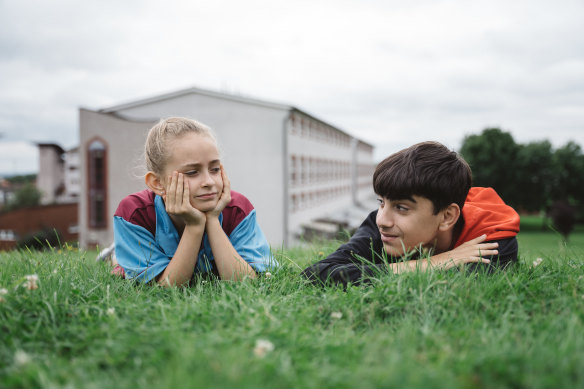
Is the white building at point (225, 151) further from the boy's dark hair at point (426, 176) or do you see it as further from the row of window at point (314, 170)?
the boy's dark hair at point (426, 176)

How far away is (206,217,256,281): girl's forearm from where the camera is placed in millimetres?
2826

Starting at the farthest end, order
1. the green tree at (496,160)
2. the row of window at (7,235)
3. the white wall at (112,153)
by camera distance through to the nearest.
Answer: the green tree at (496,160) < the row of window at (7,235) < the white wall at (112,153)

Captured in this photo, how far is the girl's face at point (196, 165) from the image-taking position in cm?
281

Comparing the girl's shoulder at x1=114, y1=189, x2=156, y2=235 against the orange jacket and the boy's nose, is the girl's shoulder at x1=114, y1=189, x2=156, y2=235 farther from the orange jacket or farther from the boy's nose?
the orange jacket

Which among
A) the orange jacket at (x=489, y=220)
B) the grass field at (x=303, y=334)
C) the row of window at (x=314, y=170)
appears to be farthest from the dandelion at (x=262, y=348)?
the row of window at (x=314, y=170)

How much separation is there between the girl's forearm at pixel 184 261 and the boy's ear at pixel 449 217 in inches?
69.3

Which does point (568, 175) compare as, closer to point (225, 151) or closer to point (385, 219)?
point (225, 151)

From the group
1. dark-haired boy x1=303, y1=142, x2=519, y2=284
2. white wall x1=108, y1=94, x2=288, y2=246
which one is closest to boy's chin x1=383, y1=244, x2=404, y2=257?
dark-haired boy x1=303, y1=142, x2=519, y2=284

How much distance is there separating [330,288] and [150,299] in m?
1.08

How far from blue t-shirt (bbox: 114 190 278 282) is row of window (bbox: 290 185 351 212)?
27.6 m

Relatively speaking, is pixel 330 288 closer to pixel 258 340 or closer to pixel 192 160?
pixel 258 340

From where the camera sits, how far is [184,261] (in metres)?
2.73

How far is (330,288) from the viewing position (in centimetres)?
242

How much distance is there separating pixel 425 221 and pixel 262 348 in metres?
1.66
